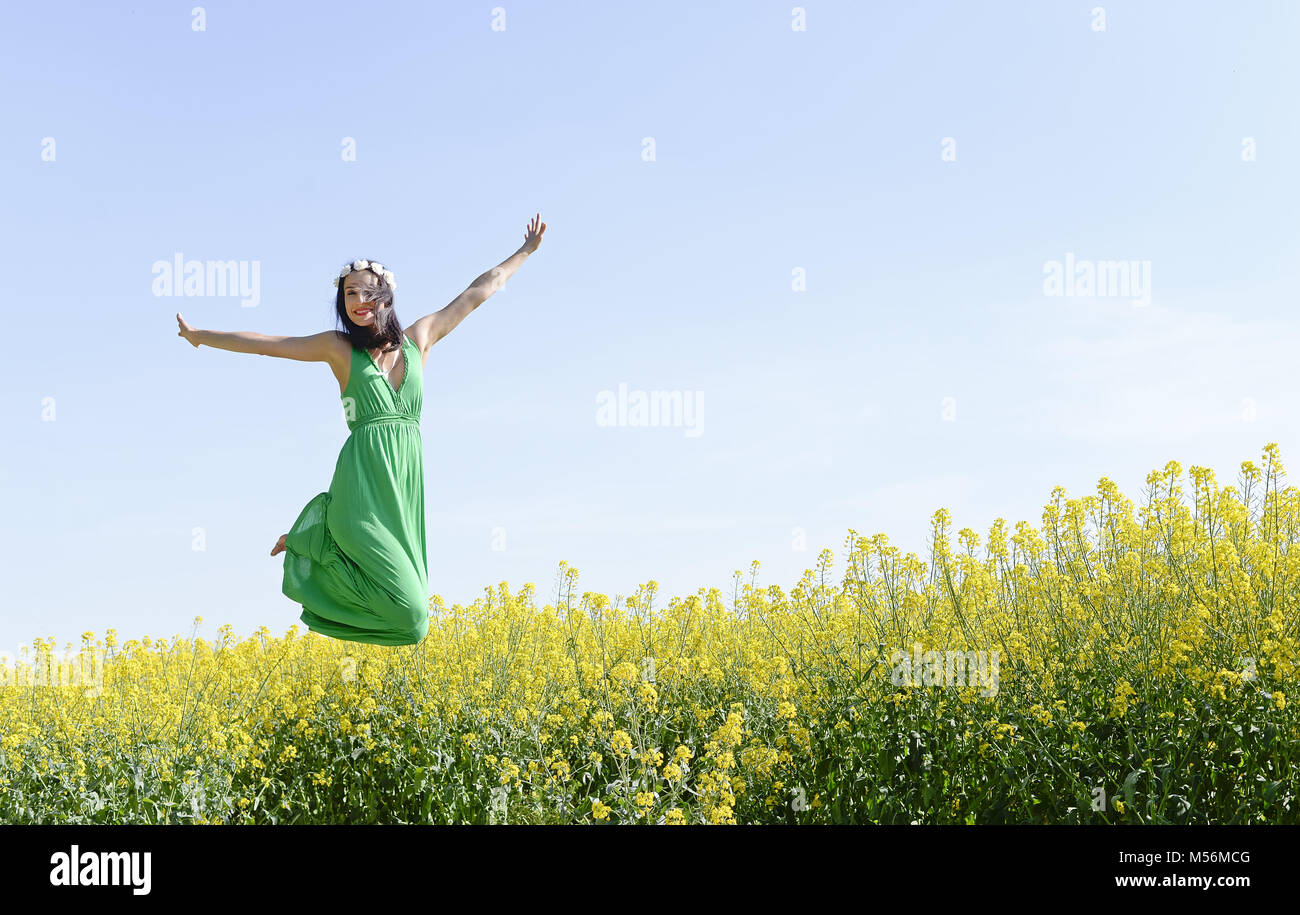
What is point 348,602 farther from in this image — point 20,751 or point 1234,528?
point 1234,528

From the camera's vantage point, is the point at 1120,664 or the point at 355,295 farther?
the point at 1120,664

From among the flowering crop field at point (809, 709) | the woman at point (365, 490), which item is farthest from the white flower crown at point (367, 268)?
the flowering crop field at point (809, 709)

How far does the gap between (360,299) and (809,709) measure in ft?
10.3

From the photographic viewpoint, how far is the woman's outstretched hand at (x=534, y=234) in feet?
15.5

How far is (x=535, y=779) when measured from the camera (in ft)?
15.8

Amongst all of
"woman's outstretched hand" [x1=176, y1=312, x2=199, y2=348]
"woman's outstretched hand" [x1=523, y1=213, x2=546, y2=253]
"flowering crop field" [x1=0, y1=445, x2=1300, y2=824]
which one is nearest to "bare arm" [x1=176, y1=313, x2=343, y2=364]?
"woman's outstretched hand" [x1=176, y1=312, x2=199, y2=348]

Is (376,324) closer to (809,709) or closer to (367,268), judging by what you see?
(367,268)

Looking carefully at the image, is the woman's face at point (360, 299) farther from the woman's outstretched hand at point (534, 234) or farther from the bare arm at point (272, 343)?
the woman's outstretched hand at point (534, 234)

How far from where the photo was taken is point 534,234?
475 cm

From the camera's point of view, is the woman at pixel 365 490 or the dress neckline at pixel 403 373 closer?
the woman at pixel 365 490

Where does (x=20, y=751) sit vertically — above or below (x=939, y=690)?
below

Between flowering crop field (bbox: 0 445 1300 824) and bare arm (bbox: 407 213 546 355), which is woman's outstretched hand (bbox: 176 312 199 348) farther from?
flowering crop field (bbox: 0 445 1300 824)
